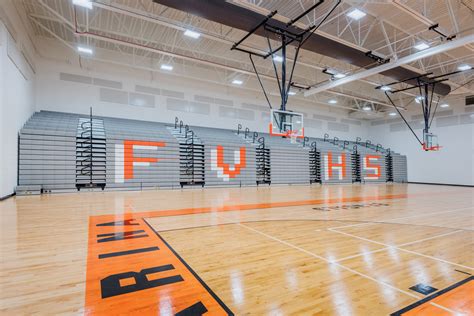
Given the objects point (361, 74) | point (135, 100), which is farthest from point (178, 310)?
point (135, 100)

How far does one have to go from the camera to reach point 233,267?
7.70 feet

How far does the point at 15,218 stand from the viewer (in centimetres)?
450

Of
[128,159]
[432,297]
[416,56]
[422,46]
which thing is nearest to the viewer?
[432,297]

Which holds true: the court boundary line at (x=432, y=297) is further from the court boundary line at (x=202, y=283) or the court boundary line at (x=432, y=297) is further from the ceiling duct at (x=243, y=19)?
the ceiling duct at (x=243, y=19)

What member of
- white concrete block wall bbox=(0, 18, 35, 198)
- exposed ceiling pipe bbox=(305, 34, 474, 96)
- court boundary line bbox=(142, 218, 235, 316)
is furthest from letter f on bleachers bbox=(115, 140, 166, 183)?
exposed ceiling pipe bbox=(305, 34, 474, 96)

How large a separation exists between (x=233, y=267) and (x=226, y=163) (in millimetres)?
10392

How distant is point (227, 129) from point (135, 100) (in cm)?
522

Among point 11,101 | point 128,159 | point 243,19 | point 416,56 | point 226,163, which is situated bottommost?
point 226,163

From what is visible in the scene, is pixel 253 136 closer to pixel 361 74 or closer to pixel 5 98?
pixel 361 74

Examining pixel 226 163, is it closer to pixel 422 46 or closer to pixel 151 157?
pixel 151 157

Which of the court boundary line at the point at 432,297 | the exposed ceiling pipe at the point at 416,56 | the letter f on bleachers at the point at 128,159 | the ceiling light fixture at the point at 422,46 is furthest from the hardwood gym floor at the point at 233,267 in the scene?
the ceiling light fixture at the point at 422,46

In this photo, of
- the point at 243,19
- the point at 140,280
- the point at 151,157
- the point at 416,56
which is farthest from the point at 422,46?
the point at 151,157

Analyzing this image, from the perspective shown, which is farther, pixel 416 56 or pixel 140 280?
pixel 416 56

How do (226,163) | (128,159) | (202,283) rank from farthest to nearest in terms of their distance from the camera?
(226,163) < (128,159) < (202,283)
